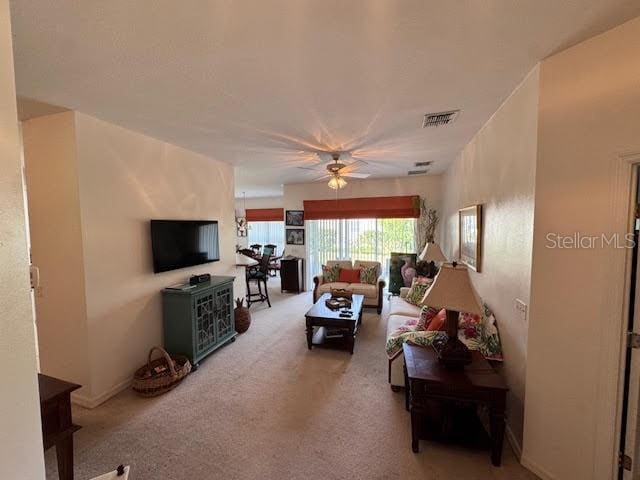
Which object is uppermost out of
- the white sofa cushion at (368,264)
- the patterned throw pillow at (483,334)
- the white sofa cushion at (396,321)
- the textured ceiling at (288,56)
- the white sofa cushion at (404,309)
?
the textured ceiling at (288,56)

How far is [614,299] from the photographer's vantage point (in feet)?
5.03

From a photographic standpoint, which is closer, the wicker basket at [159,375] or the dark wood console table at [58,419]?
the dark wood console table at [58,419]

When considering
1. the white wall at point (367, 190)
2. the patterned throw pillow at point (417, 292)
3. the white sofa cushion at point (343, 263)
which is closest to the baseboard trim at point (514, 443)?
the patterned throw pillow at point (417, 292)

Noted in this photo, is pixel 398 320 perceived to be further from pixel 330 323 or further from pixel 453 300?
pixel 453 300

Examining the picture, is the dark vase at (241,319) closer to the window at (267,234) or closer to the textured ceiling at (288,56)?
the textured ceiling at (288,56)

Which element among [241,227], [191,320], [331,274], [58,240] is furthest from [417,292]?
[241,227]

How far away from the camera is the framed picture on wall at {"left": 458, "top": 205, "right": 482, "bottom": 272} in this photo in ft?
9.81

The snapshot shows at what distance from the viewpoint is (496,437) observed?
1.90 metres

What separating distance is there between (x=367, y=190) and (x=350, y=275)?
191 cm

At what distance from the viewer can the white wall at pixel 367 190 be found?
5.77 meters

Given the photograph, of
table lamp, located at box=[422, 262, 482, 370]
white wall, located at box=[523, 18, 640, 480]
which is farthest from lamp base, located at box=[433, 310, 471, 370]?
white wall, located at box=[523, 18, 640, 480]

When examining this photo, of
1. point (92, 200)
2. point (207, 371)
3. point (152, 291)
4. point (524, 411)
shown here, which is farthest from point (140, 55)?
point (524, 411)

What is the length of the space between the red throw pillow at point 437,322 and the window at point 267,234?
25.1 ft

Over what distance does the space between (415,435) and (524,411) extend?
0.75 meters
